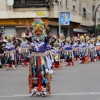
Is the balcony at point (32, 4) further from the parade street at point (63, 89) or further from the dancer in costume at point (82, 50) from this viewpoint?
the parade street at point (63, 89)

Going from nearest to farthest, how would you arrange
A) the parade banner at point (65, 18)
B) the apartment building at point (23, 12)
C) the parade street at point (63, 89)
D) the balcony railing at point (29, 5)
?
1. the parade street at point (63, 89)
2. the parade banner at point (65, 18)
3. the apartment building at point (23, 12)
4. the balcony railing at point (29, 5)

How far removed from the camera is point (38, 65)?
11.6 meters

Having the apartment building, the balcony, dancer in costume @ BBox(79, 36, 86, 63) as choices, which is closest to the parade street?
dancer in costume @ BBox(79, 36, 86, 63)

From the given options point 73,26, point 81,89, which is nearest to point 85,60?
point 81,89

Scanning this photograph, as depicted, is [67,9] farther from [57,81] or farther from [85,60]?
Result: [57,81]

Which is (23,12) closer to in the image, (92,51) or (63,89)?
(92,51)

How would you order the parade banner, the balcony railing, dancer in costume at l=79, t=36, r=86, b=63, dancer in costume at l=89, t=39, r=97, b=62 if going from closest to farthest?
1. dancer in costume at l=79, t=36, r=86, b=63
2. dancer in costume at l=89, t=39, r=97, b=62
3. the parade banner
4. the balcony railing

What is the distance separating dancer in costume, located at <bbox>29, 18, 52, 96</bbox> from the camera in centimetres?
1160

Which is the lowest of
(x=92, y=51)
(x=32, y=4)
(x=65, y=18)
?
(x=92, y=51)

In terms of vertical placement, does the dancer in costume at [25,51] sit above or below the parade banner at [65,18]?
below

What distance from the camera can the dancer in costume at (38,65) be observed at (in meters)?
11.6

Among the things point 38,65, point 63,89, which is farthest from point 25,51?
point 38,65

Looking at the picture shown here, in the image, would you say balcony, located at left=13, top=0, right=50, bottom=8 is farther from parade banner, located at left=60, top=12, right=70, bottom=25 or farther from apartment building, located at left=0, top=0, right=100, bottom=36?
parade banner, located at left=60, top=12, right=70, bottom=25

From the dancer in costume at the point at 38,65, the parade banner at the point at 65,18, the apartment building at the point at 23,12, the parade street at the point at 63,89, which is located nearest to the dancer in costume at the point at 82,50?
the parade banner at the point at 65,18
